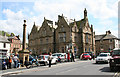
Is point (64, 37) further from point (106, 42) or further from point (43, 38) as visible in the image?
point (106, 42)

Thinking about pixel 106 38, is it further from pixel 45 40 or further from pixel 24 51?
pixel 24 51

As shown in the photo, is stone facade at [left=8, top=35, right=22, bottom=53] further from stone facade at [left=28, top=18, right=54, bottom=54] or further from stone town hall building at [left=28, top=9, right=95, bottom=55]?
stone town hall building at [left=28, top=9, right=95, bottom=55]

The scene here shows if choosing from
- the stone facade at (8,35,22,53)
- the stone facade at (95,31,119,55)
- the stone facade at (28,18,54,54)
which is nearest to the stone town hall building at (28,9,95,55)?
the stone facade at (28,18,54,54)

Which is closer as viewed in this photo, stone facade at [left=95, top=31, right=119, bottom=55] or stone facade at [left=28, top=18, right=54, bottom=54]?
stone facade at [left=28, top=18, right=54, bottom=54]

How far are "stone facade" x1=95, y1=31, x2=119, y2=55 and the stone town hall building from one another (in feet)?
47.5

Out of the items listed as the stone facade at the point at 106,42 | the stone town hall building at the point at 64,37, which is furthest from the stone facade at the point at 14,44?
the stone facade at the point at 106,42

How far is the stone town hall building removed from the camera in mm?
48281

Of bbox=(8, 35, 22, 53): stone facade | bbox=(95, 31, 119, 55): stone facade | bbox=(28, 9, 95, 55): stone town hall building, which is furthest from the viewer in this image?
bbox=(8, 35, 22, 53): stone facade

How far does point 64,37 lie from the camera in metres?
49.0

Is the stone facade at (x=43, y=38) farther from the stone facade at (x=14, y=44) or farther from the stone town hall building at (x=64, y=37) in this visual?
the stone facade at (x=14, y=44)

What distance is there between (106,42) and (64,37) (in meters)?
28.2

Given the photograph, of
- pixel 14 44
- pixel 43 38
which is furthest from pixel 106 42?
pixel 14 44

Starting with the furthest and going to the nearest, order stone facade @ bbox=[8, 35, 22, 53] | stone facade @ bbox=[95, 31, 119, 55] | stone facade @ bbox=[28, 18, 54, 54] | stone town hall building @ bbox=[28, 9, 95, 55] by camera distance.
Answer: stone facade @ bbox=[8, 35, 22, 53]
stone facade @ bbox=[95, 31, 119, 55]
stone facade @ bbox=[28, 18, 54, 54]
stone town hall building @ bbox=[28, 9, 95, 55]

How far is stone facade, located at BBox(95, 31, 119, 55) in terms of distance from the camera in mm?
64938
